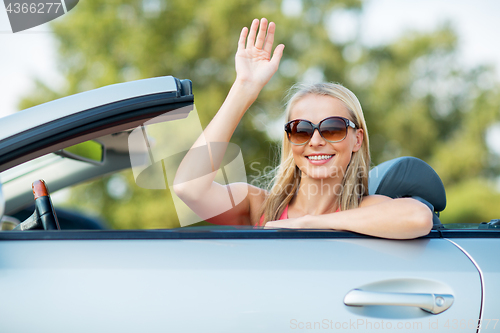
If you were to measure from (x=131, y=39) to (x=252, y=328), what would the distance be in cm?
1124

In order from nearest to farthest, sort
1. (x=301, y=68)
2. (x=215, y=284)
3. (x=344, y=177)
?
A: (x=215, y=284), (x=344, y=177), (x=301, y=68)

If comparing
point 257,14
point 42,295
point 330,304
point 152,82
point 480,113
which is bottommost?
point 480,113

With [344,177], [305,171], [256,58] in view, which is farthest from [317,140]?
[256,58]

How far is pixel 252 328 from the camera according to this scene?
113 cm

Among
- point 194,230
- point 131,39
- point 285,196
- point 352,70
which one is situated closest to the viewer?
point 194,230

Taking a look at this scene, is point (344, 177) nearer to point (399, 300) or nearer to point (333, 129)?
point (333, 129)

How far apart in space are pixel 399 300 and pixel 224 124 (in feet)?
2.84

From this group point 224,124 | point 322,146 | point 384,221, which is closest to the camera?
point 384,221

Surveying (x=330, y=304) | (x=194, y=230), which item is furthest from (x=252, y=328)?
(x=194, y=230)

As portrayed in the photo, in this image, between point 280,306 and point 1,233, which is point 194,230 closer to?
point 280,306

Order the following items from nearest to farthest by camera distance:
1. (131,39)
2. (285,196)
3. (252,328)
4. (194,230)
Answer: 1. (252,328)
2. (194,230)
3. (285,196)
4. (131,39)

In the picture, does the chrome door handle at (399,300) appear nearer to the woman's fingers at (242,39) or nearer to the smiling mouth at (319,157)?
the smiling mouth at (319,157)

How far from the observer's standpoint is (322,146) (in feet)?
5.73

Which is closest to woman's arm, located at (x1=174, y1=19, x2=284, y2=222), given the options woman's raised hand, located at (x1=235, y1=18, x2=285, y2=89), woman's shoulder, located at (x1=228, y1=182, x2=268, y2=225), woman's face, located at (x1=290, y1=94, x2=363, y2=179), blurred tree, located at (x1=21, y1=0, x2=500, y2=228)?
woman's raised hand, located at (x1=235, y1=18, x2=285, y2=89)
